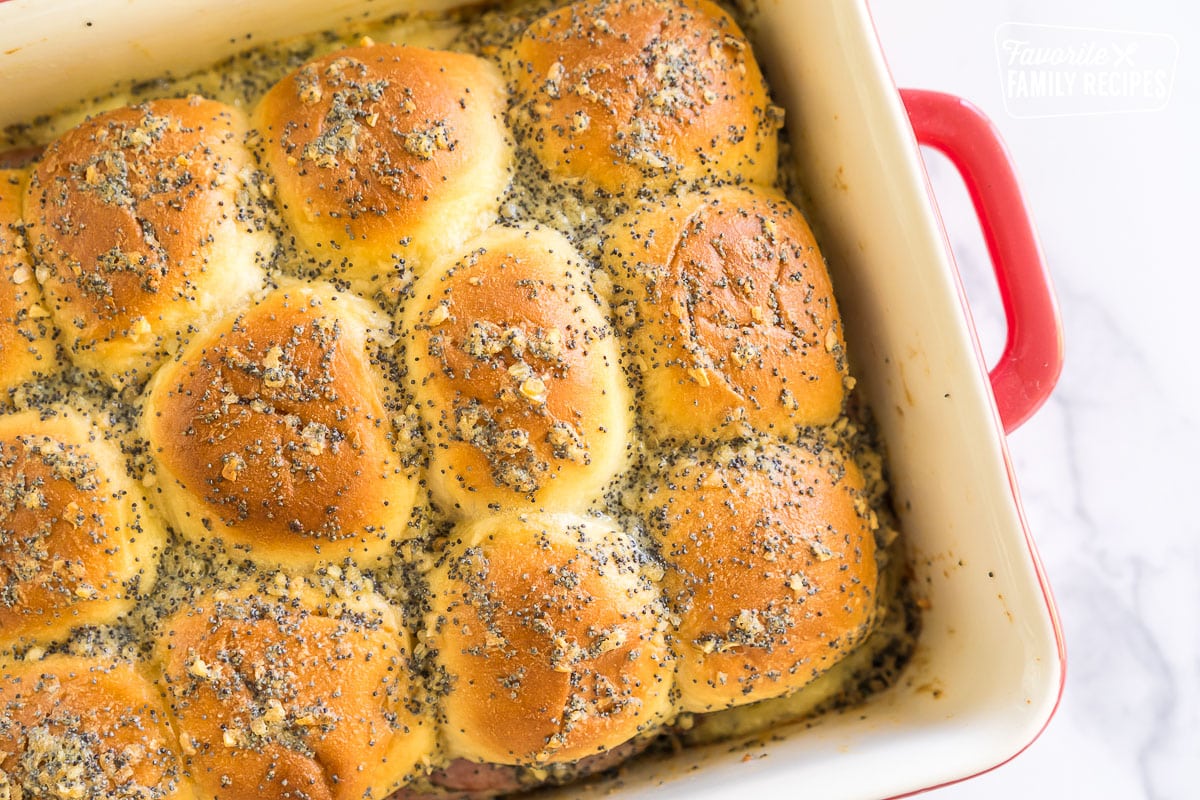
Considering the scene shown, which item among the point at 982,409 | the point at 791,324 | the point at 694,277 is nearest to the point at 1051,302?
the point at 982,409

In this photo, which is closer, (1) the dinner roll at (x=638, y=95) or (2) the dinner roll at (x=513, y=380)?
(2) the dinner roll at (x=513, y=380)

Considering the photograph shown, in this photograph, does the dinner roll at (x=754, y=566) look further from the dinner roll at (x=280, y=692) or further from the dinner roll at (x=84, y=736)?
the dinner roll at (x=84, y=736)

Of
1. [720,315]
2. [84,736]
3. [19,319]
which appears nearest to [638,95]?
[720,315]

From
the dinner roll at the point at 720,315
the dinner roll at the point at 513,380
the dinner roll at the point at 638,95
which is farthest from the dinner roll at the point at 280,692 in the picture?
the dinner roll at the point at 638,95

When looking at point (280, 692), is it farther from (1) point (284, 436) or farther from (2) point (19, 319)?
(2) point (19, 319)

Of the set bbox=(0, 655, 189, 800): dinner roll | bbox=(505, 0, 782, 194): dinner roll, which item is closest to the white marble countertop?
bbox=(505, 0, 782, 194): dinner roll
